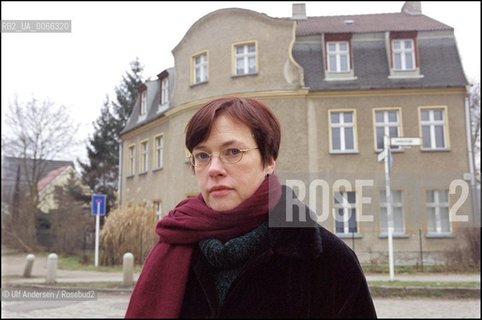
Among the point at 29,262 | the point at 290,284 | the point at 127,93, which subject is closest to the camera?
the point at 290,284

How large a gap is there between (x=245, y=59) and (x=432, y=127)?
0.52m

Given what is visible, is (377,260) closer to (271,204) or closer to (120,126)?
(271,204)

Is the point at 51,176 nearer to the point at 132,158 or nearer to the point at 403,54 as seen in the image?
the point at 132,158

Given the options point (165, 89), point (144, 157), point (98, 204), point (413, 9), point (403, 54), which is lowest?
point (98, 204)

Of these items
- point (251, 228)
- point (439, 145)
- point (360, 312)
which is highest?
point (439, 145)

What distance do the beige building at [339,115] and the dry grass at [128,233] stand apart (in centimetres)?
3

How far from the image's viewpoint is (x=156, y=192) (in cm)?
85

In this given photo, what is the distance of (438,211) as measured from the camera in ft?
2.18

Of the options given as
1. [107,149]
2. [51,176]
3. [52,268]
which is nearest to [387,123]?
[107,149]

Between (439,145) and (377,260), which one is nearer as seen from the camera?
(377,260)

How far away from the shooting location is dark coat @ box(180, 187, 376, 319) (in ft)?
1.78

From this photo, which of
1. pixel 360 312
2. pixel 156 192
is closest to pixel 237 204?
pixel 360 312

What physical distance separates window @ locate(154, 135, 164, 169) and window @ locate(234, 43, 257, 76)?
231 mm

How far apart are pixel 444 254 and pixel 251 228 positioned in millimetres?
571
